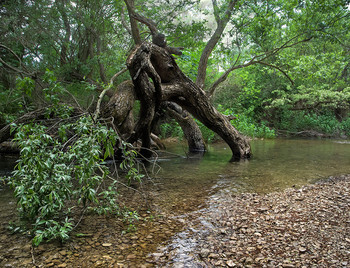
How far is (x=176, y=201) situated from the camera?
339cm

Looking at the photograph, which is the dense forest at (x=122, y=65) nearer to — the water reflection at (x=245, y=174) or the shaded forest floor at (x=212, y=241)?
the shaded forest floor at (x=212, y=241)

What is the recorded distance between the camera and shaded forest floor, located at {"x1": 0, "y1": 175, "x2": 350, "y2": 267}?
1966mm

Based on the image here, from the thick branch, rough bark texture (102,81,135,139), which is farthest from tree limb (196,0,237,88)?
rough bark texture (102,81,135,139)

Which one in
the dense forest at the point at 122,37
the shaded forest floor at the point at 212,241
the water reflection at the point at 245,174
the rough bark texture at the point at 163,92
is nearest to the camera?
the shaded forest floor at the point at 212,241

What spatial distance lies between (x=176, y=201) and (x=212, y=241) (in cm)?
115

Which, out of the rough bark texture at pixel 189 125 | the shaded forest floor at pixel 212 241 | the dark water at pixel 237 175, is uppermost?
the rough bark texture at pixel 189 125

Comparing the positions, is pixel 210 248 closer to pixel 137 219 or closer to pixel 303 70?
pixel 137 219

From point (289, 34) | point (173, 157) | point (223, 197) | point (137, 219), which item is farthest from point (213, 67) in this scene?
point (137, 219)

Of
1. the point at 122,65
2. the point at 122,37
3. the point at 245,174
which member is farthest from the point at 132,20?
the point at 245,174

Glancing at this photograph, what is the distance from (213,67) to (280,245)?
52.0 ft

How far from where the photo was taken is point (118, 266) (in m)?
1.92

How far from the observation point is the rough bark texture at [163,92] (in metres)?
4.81

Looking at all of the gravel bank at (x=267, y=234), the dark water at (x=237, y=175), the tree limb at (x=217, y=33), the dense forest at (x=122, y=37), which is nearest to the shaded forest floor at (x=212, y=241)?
the gravel bank at (x=267, y=234)

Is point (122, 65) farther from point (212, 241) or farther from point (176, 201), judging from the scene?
point (212, 241)
